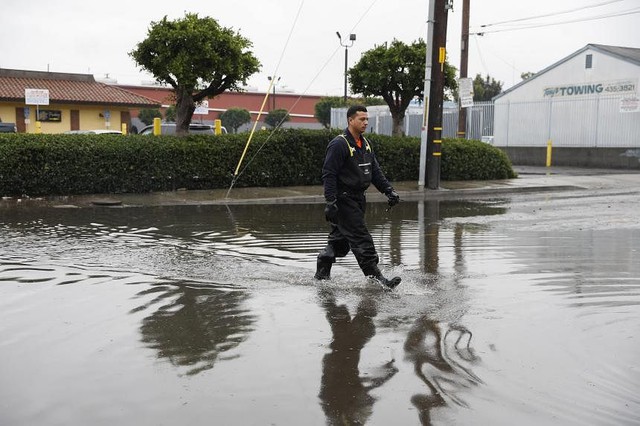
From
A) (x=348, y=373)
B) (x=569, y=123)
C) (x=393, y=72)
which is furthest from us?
(x=569, y=123)

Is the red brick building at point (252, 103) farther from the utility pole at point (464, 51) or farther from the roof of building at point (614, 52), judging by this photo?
the utility pole at point (464, 51)

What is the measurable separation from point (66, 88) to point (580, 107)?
25.9m

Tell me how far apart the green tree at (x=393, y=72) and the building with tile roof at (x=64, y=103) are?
813 inches

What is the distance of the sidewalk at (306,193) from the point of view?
50.8ft

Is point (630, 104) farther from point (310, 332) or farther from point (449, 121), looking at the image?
point (310, 332)

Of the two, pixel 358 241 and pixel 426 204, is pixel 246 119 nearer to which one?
pixel 426 204

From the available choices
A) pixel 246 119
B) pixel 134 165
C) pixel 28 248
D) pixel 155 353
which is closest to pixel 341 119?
pixel 246 119

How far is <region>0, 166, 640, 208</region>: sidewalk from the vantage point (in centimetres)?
1548

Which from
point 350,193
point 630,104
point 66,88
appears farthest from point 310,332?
point 66,88

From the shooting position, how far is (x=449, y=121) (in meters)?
40.3

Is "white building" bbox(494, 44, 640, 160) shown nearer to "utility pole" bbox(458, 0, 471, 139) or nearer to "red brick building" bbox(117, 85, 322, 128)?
"utility pole" bbox(458, 0, 471, 139)

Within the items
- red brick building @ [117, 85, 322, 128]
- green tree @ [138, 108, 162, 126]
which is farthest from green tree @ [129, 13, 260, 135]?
red brick building @ [117, 85, 322, 128]

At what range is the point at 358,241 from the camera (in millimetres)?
7410

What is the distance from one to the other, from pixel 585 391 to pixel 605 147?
28.8 m
